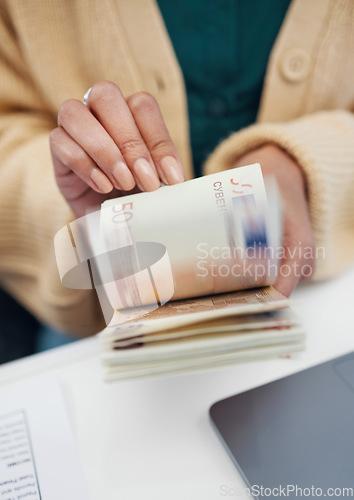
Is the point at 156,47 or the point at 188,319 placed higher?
the point at 156,47

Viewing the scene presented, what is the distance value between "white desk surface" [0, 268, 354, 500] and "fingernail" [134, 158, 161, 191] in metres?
0.13

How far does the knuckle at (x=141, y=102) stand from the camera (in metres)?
0.25

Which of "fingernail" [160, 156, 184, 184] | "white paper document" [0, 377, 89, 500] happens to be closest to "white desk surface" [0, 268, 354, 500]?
"white paper document" [0, 377, 89, 500]

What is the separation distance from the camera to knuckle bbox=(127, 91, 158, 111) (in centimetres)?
25

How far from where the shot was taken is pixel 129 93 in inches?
10.7

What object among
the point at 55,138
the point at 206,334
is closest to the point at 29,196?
the point at 55,138

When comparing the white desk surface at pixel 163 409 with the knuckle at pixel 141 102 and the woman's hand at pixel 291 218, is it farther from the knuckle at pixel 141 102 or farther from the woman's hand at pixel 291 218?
the knuckle at pixel 141 102

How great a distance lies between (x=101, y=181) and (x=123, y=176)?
0.06 feet

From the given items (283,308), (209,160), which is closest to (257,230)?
(283,308)

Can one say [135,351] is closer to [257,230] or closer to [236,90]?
[257,230]

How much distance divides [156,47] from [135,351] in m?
0.25

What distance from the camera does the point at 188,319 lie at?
219 millimetres

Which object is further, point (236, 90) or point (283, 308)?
point (236, 90)

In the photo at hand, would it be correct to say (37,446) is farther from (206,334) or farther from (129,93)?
(129,93)
